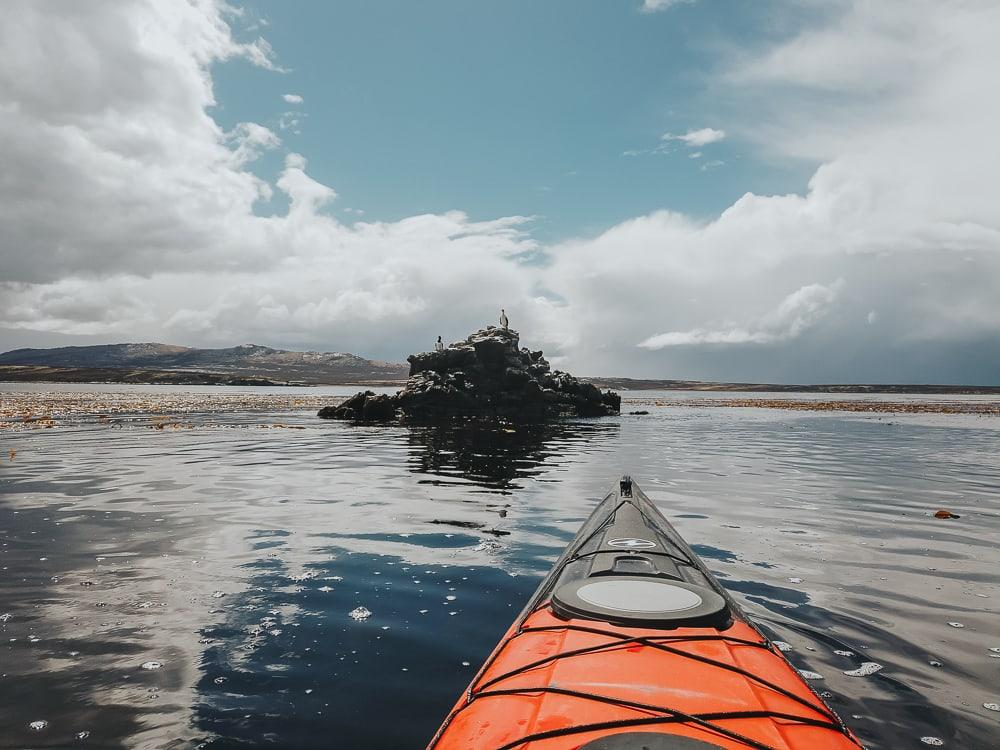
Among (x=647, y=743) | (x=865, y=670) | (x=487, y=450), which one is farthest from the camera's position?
(x=487, y=450)

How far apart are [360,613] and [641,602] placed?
165 inches

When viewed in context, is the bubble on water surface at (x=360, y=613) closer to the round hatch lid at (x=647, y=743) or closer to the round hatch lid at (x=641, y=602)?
the round hatch lid at (x=641, y=602)

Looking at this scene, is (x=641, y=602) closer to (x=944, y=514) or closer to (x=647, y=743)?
(x=647, y=743)

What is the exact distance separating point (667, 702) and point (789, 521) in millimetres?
10918

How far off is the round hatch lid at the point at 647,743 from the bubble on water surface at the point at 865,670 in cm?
393

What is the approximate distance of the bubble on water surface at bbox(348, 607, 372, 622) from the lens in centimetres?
705

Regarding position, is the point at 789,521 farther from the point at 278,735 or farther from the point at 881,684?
the point at 278,735

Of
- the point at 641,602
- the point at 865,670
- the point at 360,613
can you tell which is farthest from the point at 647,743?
the point at 360,613

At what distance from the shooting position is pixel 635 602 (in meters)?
4.92

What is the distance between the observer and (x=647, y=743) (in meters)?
2.92

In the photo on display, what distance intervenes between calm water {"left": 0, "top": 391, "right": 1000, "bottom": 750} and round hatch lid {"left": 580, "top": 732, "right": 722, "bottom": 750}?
2242 millimetres

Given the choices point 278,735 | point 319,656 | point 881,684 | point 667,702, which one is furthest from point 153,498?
point 881,684

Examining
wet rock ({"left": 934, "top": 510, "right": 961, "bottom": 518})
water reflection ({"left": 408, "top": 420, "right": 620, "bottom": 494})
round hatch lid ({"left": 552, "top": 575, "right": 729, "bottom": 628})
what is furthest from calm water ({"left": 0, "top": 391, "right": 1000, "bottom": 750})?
round hatch lid ({"left": 552, "top": 575, "right": 729, "bottom": 628})

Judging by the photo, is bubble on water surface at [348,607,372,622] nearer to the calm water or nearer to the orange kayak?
the calm water
